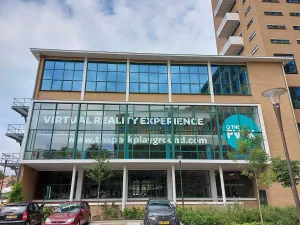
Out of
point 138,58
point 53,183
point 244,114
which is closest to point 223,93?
point 244,114

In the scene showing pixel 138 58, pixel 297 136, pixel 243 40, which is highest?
pixel 243 40

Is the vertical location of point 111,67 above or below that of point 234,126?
above

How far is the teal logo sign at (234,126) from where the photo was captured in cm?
2105

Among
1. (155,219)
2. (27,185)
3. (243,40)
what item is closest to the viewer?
(155,219)

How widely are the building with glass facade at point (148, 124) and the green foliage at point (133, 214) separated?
167 cm

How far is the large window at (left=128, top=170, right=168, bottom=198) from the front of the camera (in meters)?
21.5

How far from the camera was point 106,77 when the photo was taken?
2294cm

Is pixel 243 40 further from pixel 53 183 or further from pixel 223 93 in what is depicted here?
pixel 53 183

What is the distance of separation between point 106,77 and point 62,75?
4551mm

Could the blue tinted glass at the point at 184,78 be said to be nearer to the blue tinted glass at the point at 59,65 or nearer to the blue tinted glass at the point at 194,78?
the blue tinted glass at the point at 194,78

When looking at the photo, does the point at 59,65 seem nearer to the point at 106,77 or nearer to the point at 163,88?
the point at 106,77

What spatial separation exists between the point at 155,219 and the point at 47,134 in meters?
13.7

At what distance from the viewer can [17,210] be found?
37.6 ft

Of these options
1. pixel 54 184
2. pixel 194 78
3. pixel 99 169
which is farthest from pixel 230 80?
pixel 54 184
